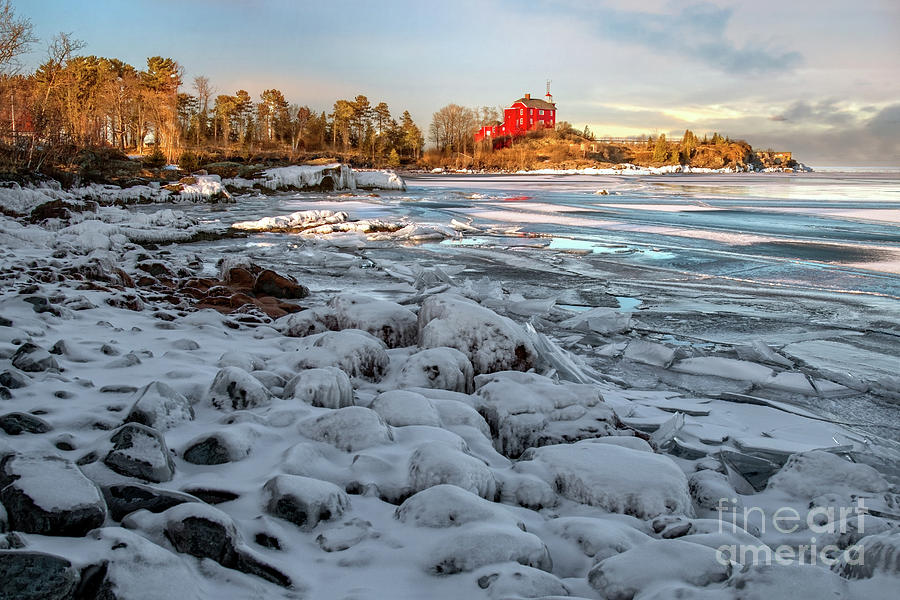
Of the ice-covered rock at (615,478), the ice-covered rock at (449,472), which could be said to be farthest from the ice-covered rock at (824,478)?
the ice-covered rock at (449,472)

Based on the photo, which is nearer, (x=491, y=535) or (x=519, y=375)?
(x=491, y=535)

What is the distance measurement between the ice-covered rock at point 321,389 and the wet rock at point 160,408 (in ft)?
1.72

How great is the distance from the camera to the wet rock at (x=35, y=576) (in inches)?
51.8

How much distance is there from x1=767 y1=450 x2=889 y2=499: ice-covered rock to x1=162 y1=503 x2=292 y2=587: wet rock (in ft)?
7.46

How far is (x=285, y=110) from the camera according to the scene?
74.9 meters

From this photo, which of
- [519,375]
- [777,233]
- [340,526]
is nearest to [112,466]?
[340,526]

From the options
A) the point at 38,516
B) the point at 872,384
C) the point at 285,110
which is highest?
the point at 285,110

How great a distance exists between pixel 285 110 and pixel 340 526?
261 ft

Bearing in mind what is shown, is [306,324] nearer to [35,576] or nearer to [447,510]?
[447,510]

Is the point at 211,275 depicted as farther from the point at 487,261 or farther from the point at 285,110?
the point at 285,110

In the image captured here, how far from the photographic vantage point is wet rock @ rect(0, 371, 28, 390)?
2.70 m

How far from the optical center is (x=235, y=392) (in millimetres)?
2912

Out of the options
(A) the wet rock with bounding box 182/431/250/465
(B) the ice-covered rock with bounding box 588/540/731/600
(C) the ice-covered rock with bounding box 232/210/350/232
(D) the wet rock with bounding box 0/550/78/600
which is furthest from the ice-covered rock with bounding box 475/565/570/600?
(C) the ice-covered rock with bounding box 232/210/350/232

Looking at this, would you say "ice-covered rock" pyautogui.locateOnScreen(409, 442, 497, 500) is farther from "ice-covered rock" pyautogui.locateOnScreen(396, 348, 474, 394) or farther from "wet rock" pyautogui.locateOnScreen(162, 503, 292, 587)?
"ice-covered rock" pyautogui.locateOnScreen(396, 348, 474, 394)
